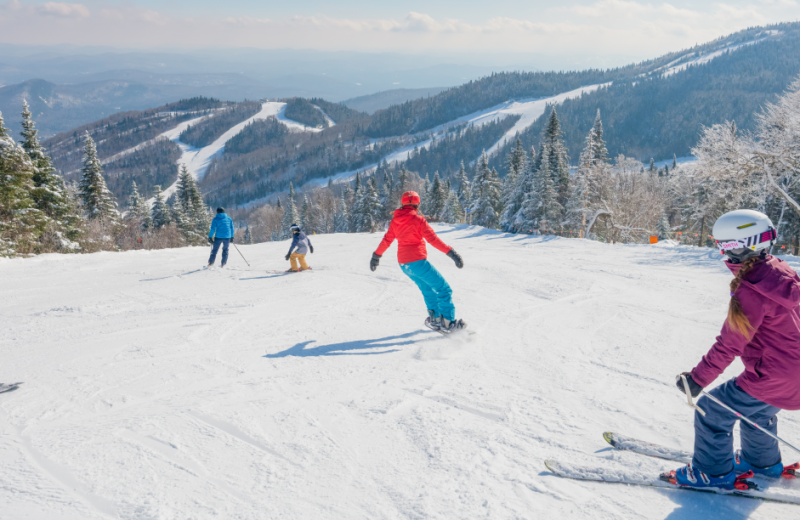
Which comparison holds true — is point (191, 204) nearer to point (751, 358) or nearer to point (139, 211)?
point (139, 211)

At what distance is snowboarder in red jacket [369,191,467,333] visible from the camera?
5.54 metres

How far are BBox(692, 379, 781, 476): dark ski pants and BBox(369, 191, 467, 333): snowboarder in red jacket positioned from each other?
3.23 metres

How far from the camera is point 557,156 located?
34.3m

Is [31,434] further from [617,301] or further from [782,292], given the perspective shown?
[617,301]

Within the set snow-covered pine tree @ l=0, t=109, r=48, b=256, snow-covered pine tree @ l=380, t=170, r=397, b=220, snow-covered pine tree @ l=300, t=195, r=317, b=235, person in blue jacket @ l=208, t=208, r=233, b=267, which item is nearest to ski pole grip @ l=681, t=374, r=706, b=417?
person in blue jacket @ l=208, t=208, r=233, b=267

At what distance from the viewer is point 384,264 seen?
11.7 m

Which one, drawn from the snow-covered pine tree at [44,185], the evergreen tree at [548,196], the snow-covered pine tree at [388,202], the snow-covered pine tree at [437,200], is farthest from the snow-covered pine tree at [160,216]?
the evergreen tree at [548,196]

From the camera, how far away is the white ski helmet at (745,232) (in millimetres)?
2350

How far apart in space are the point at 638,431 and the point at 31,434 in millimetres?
5129

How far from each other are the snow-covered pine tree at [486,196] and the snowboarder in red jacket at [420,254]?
132ft

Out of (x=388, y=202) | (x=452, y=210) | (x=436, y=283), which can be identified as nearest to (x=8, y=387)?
(x=436, y=283)

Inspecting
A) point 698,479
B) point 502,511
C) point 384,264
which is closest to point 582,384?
point 698,479

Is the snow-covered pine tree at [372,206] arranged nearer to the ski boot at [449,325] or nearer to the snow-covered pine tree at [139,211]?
the snow-covered pine tree at [139,211]

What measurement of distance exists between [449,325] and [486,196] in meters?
40.7
